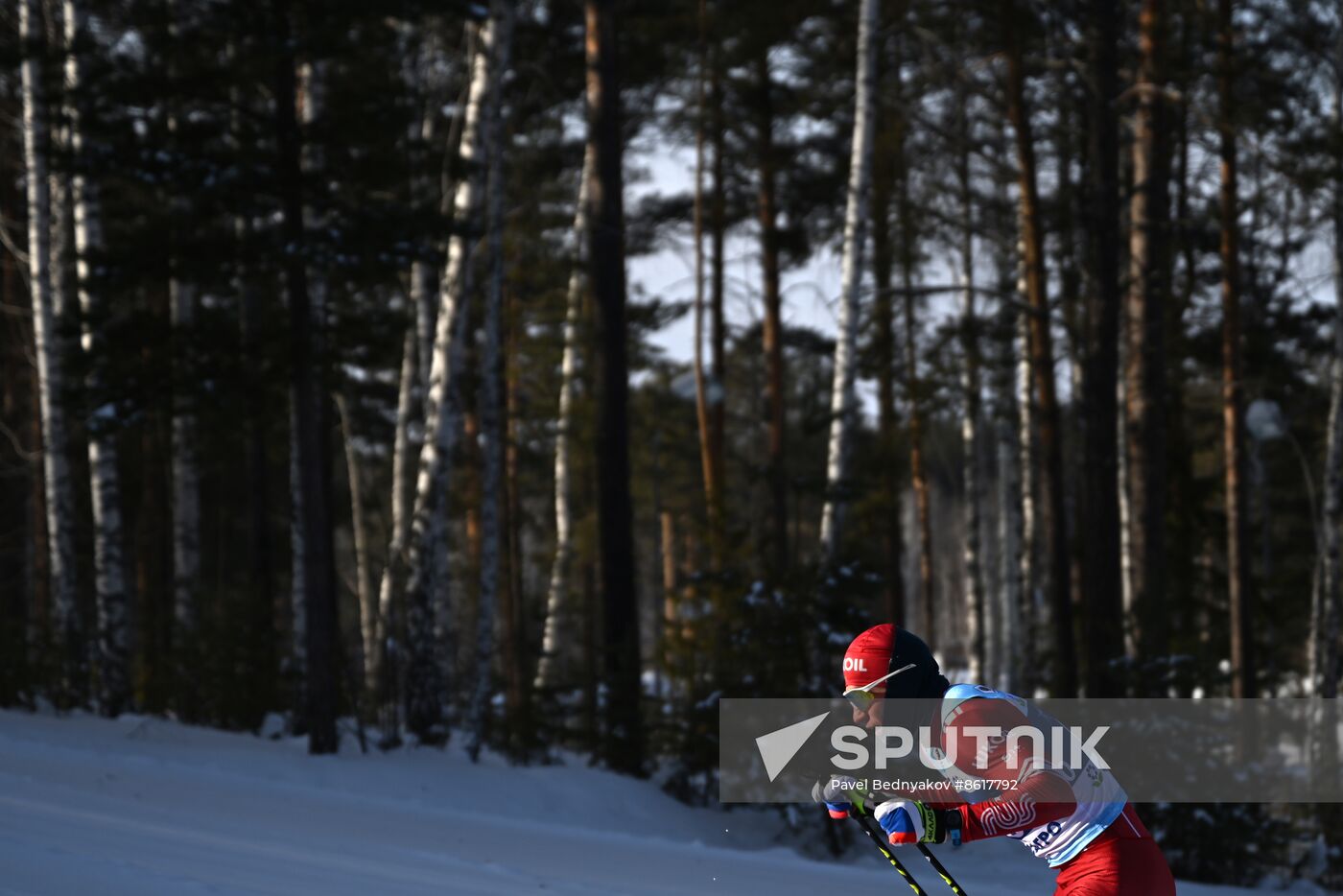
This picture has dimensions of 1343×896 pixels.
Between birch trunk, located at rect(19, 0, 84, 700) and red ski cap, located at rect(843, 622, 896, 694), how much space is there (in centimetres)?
1042

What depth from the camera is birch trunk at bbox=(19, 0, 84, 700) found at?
12.7 meters

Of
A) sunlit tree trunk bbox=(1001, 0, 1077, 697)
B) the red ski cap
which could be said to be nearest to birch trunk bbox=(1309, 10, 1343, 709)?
sunlit tree trunk bbox=(1001, 0, 1077, 697)

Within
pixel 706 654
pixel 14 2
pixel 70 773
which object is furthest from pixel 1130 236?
pixel 14 2

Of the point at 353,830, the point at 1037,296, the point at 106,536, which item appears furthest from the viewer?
the point at 1037,296

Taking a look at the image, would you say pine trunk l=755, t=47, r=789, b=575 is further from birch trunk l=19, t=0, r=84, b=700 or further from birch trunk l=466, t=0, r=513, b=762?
birch trunk l=19, t=0, r=84, b=700

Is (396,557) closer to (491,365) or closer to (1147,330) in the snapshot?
(491,365)

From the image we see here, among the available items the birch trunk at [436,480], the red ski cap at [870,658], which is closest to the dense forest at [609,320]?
the birch trunk at [436,480]

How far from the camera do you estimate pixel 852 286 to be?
14.0 m

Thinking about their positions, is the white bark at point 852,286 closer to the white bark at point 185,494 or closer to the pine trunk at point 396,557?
the pine trunk at point 396,557

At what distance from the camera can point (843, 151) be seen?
71.2ft

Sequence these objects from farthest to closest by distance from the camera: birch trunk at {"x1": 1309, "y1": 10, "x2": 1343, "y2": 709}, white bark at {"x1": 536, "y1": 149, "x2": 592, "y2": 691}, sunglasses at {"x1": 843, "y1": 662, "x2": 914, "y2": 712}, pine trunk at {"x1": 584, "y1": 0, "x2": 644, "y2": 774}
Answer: white bark at {"x1": 536, "y1": 149, "x2": 592, "y2": 691} < birch trunk at {"x1": 1309, "y1": 10, "x2": 1343, "y2": 709} < pine trunk at {"x1": 584, "y1": 0, "x2": 644, "y2": 774} < sunglasses at {"x1": 843, "y1": 662, "x2": 914, "y2": 712}

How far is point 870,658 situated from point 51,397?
11.3 meters

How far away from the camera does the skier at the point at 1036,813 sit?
3.98 meters

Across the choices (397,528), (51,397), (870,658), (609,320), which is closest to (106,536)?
(51,397)
